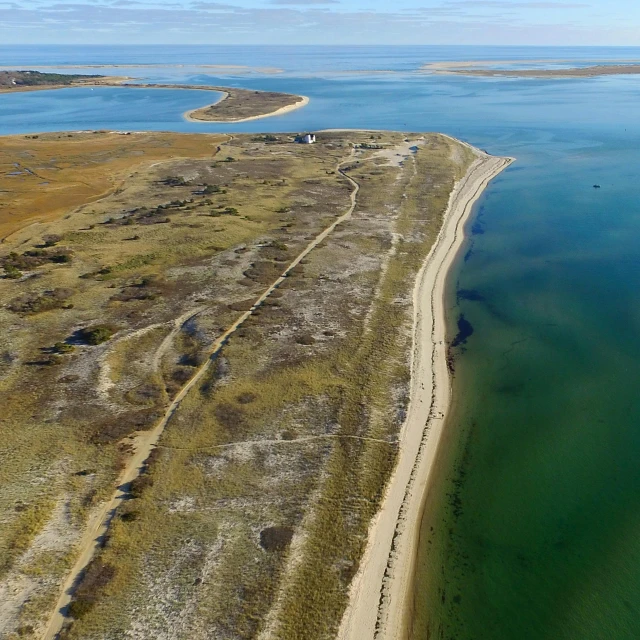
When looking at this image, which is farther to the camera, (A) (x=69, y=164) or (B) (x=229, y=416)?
(A) (x=69, y=164)

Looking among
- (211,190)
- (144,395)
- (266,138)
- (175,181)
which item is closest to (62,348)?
(144,395)

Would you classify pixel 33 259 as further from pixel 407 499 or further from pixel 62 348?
pixel 407 499

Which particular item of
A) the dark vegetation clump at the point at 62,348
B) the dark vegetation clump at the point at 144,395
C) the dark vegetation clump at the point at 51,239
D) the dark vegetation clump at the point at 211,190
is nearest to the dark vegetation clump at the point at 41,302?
the dark vegetation clump at the point at 62,348

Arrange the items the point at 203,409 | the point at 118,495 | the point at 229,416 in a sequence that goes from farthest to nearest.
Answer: the point at 203,409 → the point at 229,416 → the point at 118,495

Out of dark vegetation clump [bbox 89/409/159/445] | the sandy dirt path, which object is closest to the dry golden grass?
the sandy dirt path

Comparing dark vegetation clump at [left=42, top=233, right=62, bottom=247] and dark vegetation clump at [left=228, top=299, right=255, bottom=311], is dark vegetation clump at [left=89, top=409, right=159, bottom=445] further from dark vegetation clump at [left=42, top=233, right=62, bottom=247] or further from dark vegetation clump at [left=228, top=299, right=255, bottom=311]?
dark vegetation clump at [left=42, top=233, right=62, bottom=247]

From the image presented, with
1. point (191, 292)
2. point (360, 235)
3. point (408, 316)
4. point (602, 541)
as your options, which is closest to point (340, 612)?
point (602, 541)

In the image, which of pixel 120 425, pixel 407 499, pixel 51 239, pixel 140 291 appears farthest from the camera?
pixel 51 239

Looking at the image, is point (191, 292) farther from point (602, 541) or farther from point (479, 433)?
point (602, 541)
